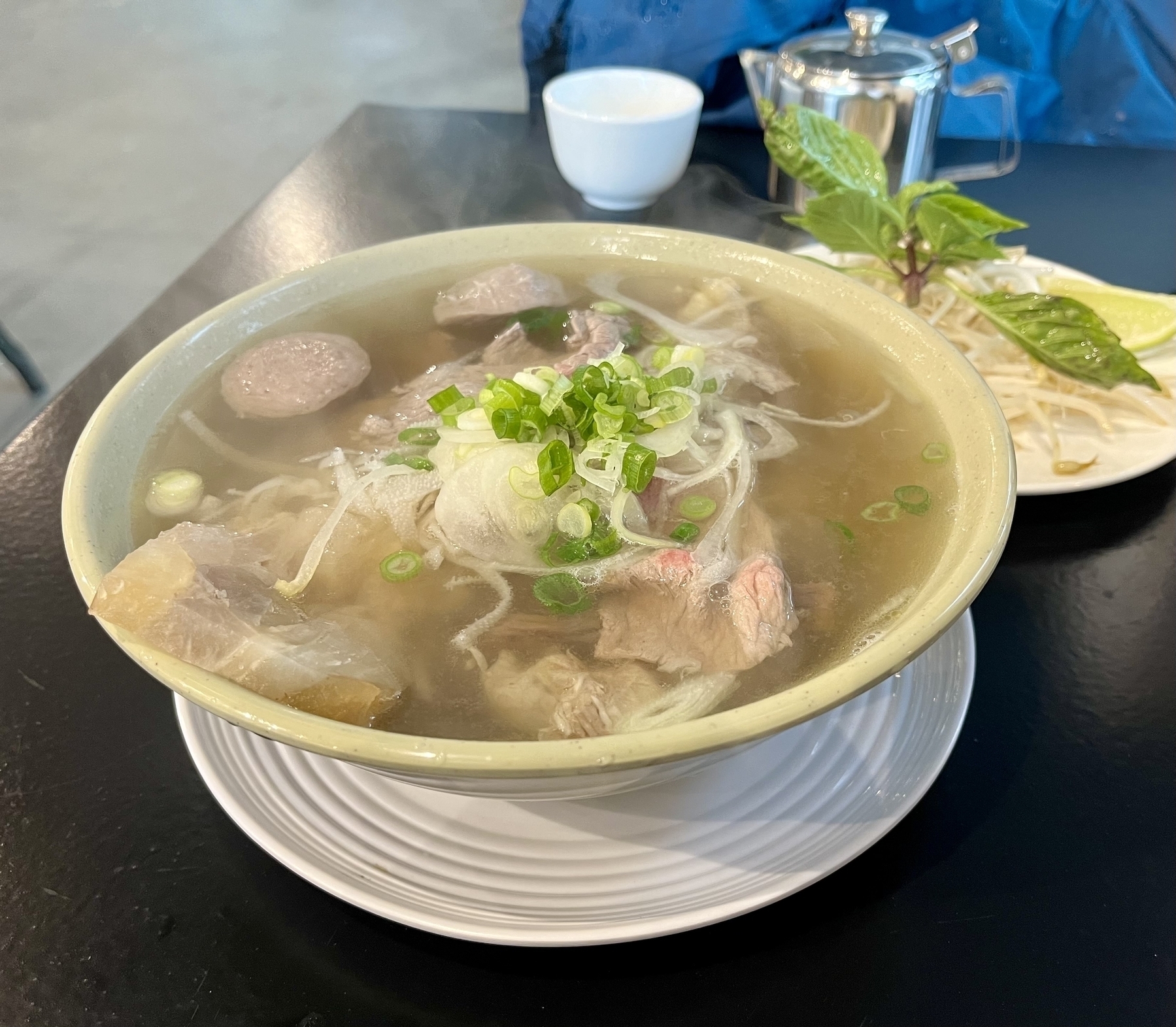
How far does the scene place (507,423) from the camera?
123 cm

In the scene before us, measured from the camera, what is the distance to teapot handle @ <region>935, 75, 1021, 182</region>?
8.99 ft

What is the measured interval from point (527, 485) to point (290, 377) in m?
0.56

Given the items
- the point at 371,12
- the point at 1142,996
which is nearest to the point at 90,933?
the point at 1142,996

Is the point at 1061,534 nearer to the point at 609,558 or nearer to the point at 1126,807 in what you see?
the point at 1126,807

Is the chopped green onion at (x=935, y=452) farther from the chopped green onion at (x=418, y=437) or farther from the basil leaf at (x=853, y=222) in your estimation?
the basil leaf at (x=853, y=222)

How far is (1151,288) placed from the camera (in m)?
2.48

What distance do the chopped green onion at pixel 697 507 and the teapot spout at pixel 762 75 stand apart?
1968 millimetres

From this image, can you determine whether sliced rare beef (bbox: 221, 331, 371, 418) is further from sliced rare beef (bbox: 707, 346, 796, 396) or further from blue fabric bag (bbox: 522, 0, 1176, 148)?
blue fabric bag (bbox: 522, 0, 1176, 148)

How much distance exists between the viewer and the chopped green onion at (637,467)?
1188mm

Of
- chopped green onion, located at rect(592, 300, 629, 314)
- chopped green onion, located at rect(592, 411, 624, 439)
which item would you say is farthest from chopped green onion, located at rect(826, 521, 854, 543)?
chopped green onion, located at rect(592, 300, 629, 314)

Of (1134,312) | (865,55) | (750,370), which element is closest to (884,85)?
(865,55)

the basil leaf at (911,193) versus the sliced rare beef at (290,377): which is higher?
the basil leaf at (911,193)

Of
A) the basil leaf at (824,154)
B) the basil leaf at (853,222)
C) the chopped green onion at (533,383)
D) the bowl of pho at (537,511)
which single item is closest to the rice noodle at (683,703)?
the bowl of pho at (537,511)

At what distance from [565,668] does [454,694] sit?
0.14m
